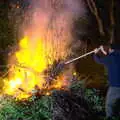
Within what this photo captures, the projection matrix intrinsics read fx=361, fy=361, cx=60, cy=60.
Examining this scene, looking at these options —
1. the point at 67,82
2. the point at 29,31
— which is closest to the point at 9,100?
the point at 67,82

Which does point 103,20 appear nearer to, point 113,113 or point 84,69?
point 84,69

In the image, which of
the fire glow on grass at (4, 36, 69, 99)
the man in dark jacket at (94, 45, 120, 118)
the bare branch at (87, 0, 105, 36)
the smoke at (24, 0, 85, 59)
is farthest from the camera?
the bare branch at (87, 0, 105, 36)

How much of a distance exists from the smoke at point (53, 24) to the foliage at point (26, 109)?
6.76 ft

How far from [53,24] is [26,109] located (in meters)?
3.12

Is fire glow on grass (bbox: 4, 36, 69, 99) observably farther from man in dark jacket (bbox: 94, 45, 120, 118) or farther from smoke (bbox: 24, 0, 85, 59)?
man in dark jacket (bbox: 94, 45, 120, 118)

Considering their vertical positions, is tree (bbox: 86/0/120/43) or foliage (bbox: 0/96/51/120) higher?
tree (bbox: 86/0/120/43)

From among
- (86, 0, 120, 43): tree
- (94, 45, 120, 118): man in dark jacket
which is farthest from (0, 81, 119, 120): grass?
(86, 0, 120, 43): tree

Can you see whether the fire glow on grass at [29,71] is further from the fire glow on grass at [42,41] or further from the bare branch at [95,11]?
the bare branch at [95,11]

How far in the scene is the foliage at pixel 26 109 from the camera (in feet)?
29.8

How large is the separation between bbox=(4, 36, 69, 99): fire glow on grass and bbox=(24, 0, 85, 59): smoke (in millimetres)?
162

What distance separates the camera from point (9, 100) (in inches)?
389

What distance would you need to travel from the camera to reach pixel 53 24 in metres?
11.3

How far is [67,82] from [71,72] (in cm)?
61

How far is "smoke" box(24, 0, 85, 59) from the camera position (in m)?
11.2
